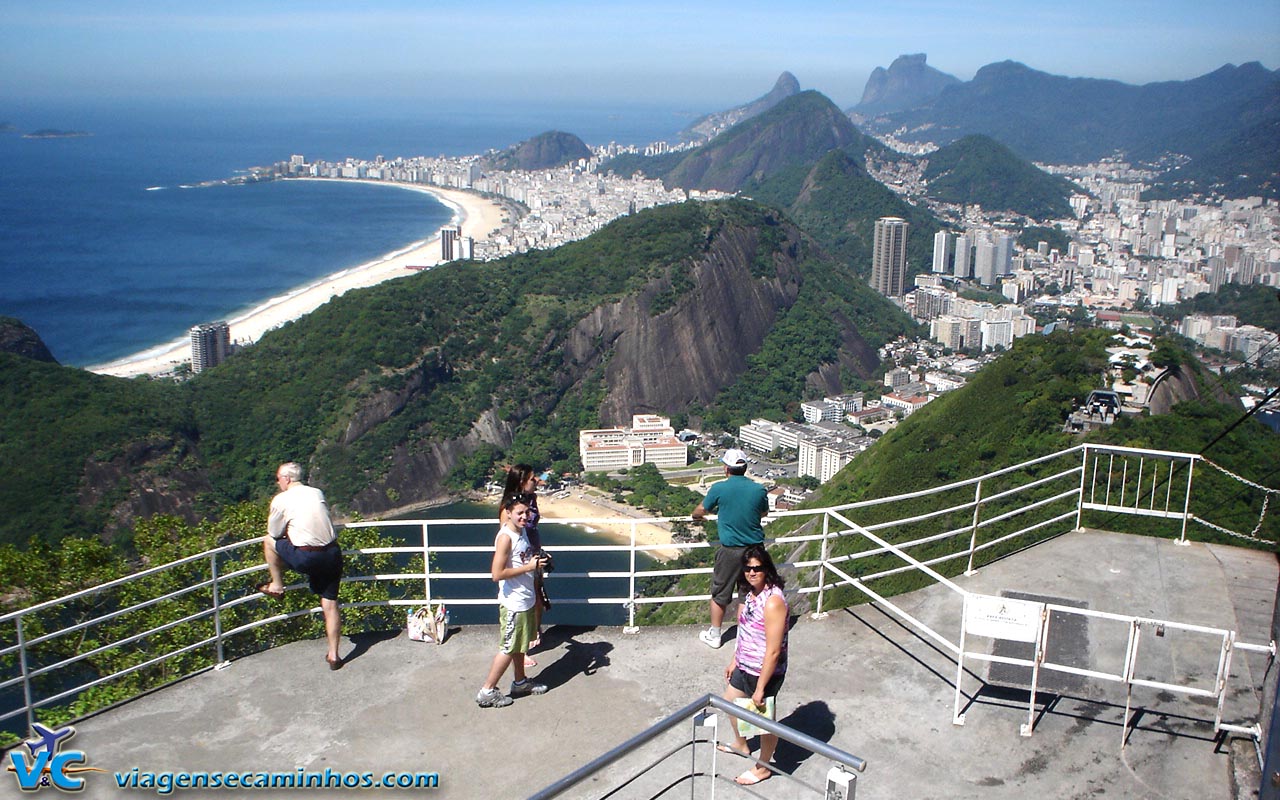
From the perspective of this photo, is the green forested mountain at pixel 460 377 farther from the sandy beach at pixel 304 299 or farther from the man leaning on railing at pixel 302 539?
the man leaning on railing at pixel 302 539

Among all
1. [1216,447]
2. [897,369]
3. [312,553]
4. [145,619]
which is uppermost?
[312,553]

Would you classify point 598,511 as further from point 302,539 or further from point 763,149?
Answer: point 763,149

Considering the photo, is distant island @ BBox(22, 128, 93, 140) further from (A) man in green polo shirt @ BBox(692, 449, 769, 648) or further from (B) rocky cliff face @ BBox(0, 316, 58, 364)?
(A) man in green polo shirt @ BBox(692, 449, 769, 648)

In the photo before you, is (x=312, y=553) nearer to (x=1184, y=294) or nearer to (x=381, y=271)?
(x=381, y=271)

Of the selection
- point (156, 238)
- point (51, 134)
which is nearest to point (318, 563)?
point (156, 238)

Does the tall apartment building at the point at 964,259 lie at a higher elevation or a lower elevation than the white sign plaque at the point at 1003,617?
lower


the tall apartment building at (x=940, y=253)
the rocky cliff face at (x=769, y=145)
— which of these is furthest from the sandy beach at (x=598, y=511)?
the rocky cliff face at (x=769, y=145)

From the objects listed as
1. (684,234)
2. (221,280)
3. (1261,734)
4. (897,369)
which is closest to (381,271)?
(221,280)
